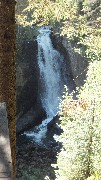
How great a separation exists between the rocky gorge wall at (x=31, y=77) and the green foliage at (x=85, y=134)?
10602 mm

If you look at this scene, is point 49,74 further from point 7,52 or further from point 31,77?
point 7,52

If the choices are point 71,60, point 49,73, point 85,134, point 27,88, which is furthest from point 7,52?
point 49,73

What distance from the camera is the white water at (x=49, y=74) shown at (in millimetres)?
21531

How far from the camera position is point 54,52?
72.0ft

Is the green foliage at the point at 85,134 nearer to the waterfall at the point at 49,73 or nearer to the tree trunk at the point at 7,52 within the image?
the tree trunk at the point at 7,52

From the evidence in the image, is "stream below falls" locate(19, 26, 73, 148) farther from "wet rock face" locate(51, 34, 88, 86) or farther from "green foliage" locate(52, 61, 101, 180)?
"green foliage" locate(52, 61, 101, 180)

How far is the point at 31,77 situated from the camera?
2070 centimetres

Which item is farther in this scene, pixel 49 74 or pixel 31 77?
pixel 49 74

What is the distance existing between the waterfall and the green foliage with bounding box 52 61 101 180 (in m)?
12.4

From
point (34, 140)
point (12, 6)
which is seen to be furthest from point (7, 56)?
point (34, 140)

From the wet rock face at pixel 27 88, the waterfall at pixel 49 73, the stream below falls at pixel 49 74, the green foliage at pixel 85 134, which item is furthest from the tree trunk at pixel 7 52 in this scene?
the waterfall at pixel 49 73

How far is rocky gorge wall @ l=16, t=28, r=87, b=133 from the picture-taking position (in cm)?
1977

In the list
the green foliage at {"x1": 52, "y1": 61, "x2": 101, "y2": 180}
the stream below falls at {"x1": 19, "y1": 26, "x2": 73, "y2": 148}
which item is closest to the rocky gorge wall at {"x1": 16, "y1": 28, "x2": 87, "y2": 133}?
the stream below falls at {"x1": 19, "y1": 26, "x2": 73, "y2": 148}

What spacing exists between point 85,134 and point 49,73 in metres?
13.6
